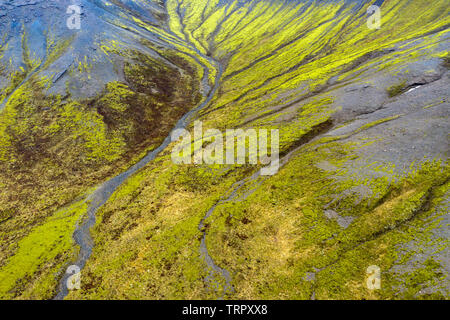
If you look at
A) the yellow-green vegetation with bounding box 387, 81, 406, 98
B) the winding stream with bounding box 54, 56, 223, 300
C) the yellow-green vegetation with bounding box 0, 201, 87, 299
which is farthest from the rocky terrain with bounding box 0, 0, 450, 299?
the yellow-green vegetation with bounding box 387, 81, 406, 98

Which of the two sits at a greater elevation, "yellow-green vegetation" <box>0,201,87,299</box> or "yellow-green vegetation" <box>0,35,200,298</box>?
"yellow-green vegetation" <box>0,35,200,298</box>

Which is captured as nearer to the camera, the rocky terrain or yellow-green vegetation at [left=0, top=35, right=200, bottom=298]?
the rocky terrain

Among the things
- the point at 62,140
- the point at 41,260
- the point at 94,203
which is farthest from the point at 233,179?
the point at 62,140

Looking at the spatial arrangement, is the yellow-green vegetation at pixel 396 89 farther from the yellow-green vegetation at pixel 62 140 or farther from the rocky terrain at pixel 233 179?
the yellow-green vegetation at pixel 62 140

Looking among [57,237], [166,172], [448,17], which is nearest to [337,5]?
[448,17]

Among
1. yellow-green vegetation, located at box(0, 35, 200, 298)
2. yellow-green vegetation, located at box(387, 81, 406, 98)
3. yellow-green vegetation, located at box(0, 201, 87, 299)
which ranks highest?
yellow-green vegetation, located at box(0, 35, 200, 298)

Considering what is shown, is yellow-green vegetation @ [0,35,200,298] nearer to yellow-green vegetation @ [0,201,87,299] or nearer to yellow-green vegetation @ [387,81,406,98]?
yellow-green vegetation @ [0,201,87,299]

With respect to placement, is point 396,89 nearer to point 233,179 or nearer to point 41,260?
point 233,179

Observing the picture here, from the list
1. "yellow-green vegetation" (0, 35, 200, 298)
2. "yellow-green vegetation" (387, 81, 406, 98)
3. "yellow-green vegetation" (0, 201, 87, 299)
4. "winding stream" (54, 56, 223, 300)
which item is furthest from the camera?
"yellow-green vegetation" (387, 81, 406, 98)

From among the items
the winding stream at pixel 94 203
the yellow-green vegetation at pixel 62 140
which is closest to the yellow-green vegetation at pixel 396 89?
the winding stream at pixel 94 203
